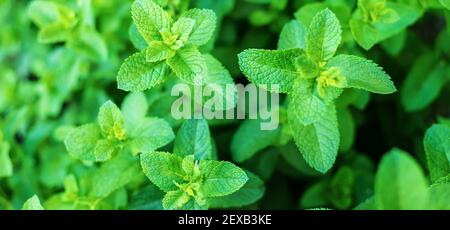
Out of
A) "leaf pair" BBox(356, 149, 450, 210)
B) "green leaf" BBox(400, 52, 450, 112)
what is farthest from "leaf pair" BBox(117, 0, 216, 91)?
"green leaf" BBox(400, 52, 450, 112)

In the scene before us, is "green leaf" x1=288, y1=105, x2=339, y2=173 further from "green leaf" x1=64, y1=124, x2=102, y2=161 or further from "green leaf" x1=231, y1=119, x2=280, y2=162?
"green leaf" x1=64, y1=124, x2=102, y2=161

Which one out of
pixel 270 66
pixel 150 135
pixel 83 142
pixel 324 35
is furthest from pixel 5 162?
pixel 324 35

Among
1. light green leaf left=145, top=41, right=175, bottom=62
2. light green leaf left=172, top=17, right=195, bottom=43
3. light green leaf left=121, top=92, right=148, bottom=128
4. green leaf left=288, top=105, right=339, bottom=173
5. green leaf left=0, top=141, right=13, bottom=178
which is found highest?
light green leaf left=172, top=17, right=195, bottom=43

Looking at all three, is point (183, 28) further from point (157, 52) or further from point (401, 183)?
point (401, 183)

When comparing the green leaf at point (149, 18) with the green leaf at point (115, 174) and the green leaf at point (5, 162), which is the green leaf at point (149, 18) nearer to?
the green leaf at point (115, 174)

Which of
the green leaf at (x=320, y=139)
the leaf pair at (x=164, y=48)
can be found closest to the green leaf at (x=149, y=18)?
the leaf pair at (x=164, y=48)

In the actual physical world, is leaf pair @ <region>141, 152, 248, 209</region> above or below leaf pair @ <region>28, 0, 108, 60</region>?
below
